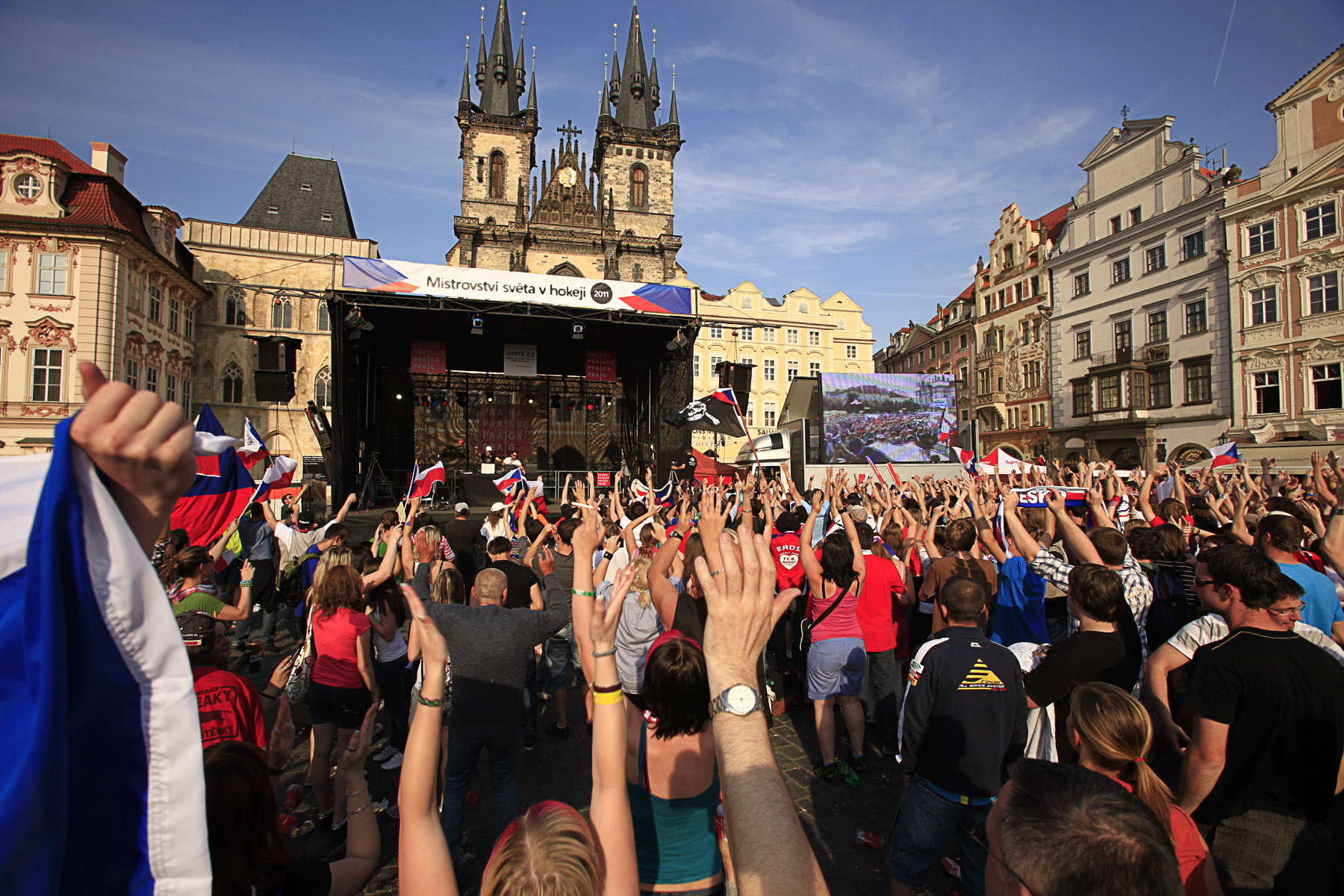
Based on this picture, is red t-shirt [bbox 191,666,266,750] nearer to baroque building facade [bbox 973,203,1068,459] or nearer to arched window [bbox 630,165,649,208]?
baroque building facade [bbox 973,203,1068,459]

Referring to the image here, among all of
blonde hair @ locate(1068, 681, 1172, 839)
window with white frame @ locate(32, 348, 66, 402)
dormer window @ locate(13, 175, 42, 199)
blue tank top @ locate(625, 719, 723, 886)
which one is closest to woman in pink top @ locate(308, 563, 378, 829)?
blue tank top @ locate(625, 719, 723, 886)

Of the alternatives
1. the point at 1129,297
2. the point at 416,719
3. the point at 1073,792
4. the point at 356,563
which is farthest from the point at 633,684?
the point at 1129,297

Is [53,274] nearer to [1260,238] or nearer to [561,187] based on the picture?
[561,187]

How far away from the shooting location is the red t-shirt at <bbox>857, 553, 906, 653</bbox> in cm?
505

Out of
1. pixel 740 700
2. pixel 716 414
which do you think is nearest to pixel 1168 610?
pixel 740 700

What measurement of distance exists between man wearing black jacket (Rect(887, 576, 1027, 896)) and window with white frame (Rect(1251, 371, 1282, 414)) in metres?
31.6

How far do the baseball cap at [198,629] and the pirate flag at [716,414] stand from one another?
36.4 ft

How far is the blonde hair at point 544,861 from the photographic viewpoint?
1.31 m

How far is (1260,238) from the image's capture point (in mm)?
25438

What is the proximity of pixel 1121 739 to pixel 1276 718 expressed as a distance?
0.90 metres

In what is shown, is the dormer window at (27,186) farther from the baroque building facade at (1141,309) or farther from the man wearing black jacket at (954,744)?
the baroque building facade at (1141,309)

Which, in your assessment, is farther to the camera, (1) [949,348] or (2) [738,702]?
(1) [949,348]

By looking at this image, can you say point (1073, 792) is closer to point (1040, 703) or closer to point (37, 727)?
point (37, 727)

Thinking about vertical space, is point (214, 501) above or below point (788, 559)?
above
